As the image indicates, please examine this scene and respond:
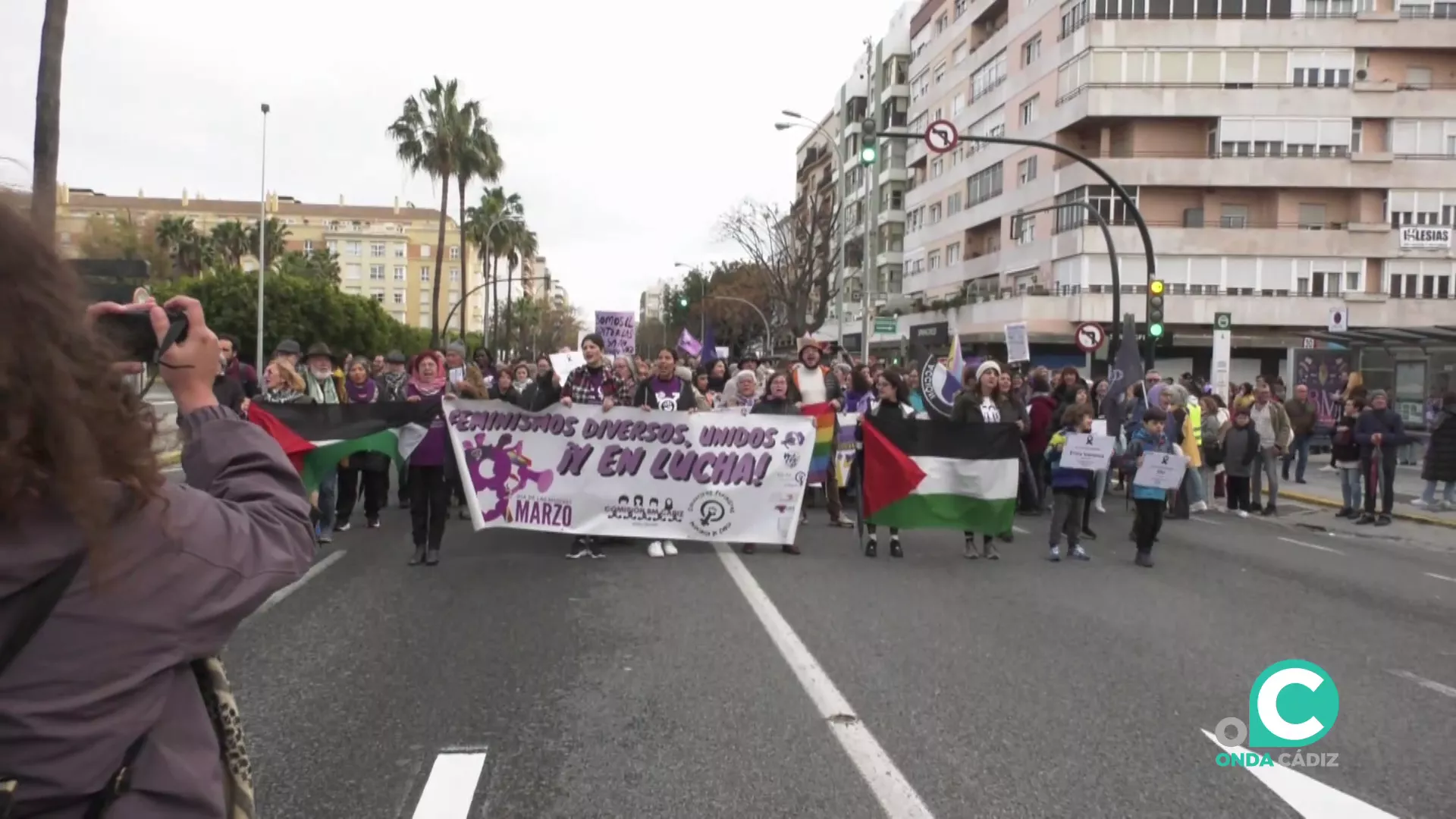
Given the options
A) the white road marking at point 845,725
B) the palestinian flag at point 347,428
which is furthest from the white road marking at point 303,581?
the white road marking at point 845,725

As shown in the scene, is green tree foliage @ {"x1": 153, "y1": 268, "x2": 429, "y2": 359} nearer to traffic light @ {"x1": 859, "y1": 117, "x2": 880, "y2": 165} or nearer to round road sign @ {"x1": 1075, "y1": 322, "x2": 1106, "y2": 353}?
traffic light @ {"x1": 859, "y1": 117, "x2": 880, "y2": 165}

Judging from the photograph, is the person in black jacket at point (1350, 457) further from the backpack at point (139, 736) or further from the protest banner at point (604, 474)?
the backpack at point (139, 736)

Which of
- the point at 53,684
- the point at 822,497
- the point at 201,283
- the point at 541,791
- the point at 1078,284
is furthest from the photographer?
the point at 201,283

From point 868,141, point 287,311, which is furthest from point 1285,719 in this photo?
point 287,311

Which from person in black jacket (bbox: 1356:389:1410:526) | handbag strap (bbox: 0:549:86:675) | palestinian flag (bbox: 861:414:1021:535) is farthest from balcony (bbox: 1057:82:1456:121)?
handbag strap (bbox: 0:549:86:675)

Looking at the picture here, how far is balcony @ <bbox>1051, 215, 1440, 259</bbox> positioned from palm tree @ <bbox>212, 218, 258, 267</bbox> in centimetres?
5927

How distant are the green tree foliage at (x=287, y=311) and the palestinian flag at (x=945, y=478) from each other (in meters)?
47.8

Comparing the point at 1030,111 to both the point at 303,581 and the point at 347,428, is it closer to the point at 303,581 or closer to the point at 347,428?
the point at 347,428

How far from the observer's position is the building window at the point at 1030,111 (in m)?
49.7

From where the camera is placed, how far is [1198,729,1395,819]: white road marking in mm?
4211

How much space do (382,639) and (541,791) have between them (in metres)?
2.89

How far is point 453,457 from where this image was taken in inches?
395

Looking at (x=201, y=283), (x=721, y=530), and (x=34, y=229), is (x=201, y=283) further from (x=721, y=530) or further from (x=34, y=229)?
(x=34, y=229)

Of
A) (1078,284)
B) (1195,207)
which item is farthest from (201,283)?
(1195,207)
